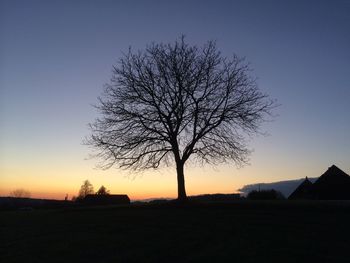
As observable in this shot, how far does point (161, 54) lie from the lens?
33.6m

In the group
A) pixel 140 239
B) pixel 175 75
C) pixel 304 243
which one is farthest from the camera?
pixel 175 75

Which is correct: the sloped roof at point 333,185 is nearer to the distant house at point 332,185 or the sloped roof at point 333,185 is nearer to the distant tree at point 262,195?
the distant house at point 332,185

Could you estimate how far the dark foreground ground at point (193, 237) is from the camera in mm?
14148

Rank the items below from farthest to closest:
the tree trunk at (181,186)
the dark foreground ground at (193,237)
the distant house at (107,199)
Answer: the distant house at (107,199) < the tree trunk at (181,186) < the dark foreground ground at (193,237)

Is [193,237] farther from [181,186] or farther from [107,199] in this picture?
[107,199]

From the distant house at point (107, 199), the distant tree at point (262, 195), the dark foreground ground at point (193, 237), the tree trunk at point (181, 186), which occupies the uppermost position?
the distant house at point (107, 199)

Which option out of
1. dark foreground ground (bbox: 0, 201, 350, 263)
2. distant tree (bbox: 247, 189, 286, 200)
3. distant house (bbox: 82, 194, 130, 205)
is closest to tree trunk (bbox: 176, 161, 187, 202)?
dark foreground ground (bbox: 0, 201, 350, 263)

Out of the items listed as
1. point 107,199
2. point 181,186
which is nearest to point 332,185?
point 181,186

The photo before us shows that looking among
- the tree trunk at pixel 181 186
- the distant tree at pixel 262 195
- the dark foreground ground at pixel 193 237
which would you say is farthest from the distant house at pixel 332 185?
the dark foreground ground at pixel 193 237

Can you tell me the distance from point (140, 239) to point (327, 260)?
7.38 meters

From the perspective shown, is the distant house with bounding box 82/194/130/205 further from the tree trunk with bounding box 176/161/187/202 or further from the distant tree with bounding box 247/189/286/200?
the tree trunk with bounding box 176/161/187/202

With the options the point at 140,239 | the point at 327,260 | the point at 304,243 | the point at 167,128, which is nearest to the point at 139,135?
the point at 167,128

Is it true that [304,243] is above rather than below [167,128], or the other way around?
below

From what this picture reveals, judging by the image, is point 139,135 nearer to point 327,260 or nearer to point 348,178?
point 327,260
